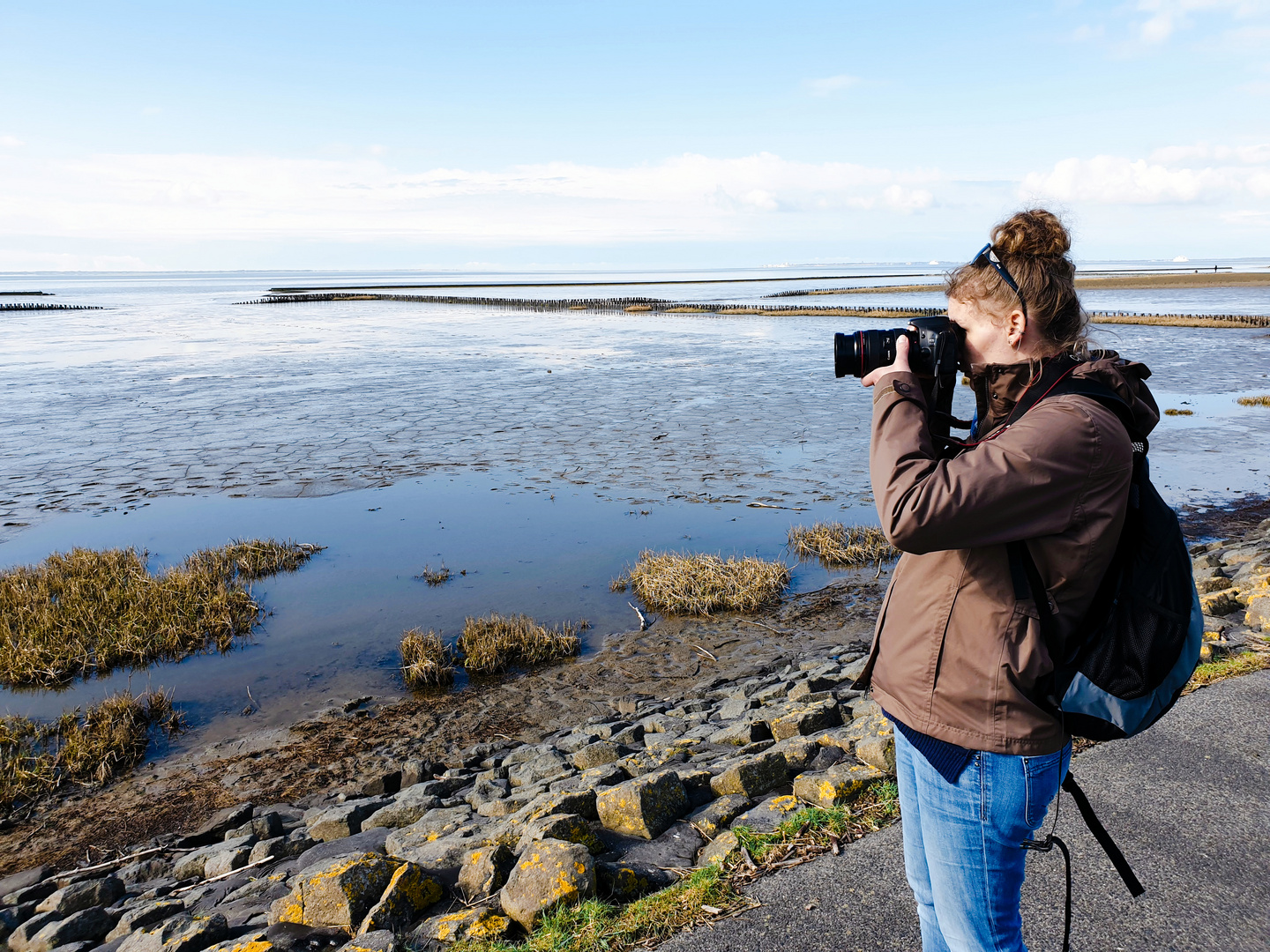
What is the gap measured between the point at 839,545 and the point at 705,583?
2.49 metres

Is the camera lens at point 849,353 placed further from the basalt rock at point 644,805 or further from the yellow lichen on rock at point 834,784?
the basalt rock at point 644,805

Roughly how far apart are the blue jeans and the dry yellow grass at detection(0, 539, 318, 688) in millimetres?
9350

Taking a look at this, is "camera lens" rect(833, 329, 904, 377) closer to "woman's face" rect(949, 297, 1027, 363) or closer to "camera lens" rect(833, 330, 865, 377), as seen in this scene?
"camera lens" rect(833, 330, 865, 377)

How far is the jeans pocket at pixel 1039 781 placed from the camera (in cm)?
198

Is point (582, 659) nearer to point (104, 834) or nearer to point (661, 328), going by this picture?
point (104, 834)

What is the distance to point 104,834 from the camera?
6.19 meters

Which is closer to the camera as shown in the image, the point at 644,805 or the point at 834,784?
the point at 834,784

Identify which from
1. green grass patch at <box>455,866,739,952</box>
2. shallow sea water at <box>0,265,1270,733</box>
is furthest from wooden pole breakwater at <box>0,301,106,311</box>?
green grass patch at <box>455,866,739,952</box>

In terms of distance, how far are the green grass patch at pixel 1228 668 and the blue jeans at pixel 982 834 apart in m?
3.94

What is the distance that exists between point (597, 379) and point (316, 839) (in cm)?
2378

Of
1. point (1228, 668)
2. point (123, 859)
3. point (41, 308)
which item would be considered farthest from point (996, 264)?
point (41, 308)

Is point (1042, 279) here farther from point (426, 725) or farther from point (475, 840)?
point (426, 725)

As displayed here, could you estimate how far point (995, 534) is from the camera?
1.87 metres

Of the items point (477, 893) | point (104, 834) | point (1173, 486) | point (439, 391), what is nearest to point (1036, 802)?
point (477, 893)
